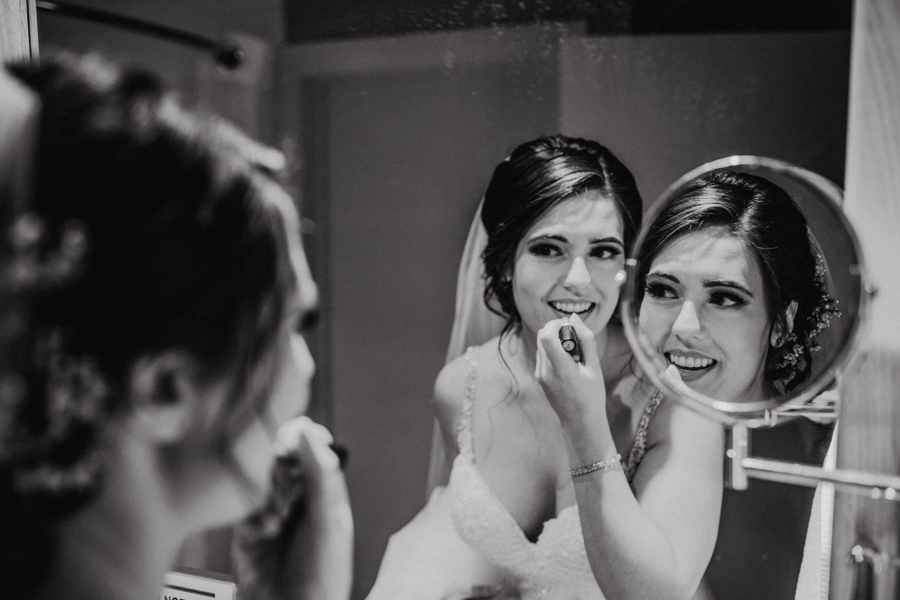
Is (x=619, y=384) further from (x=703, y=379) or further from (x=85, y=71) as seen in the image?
(x=85, y=71)

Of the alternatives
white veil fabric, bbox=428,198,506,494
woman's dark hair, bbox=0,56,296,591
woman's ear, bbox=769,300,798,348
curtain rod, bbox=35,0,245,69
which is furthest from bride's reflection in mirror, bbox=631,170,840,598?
curtain rod, bbox=35,0,245,69

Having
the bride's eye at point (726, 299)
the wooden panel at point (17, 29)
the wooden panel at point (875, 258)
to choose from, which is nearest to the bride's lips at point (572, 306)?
the bride's eye at point (726, 299)

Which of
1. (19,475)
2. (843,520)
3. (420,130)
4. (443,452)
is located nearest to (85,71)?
(19,475)

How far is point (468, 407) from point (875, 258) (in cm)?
77

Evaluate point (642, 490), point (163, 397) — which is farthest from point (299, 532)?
point (642, 490)

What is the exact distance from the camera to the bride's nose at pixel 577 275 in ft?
4.15

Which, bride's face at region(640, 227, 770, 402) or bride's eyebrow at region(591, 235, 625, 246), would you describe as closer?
bride's face at region(640, 227, 770, 402)

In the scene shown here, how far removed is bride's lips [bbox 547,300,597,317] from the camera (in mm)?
1273

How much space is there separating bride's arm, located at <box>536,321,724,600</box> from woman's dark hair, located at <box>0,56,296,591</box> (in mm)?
598

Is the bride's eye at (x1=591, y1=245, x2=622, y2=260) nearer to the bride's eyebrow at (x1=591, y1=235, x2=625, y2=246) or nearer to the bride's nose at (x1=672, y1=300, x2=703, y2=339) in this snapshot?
the bride's eyebrow at (x1=591, y1=235, x2=625, y2=246)

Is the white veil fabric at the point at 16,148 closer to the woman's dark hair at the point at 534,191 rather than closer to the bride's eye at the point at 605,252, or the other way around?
the woman's dark hair at the point at 534,191

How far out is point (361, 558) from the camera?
58.1 inches

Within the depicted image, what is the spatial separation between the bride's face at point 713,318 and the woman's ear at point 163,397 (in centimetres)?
70

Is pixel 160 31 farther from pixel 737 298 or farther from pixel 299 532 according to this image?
pixel 737 298
